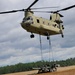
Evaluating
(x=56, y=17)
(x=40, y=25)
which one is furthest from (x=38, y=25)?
(x=56, y=17)

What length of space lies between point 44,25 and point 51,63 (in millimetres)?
4827

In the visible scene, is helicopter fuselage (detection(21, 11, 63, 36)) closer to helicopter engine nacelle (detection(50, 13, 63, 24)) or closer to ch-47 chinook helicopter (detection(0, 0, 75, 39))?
ch-47 chinook helicopter (detection(0, 0, 75, 39))

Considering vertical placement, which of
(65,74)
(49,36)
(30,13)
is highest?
(30,13)

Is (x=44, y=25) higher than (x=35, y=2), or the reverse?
(x=35, y=2)

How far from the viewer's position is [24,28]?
113ft

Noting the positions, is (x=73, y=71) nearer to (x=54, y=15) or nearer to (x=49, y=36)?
(x=49, y=36)

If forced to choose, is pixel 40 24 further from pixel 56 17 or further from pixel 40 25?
pixel 56 17

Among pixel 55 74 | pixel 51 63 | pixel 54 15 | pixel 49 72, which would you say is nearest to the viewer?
pixel 55 74

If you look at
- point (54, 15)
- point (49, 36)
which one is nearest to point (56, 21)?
point (54, 15)

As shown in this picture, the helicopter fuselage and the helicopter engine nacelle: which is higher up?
the helicopter engine nacelle

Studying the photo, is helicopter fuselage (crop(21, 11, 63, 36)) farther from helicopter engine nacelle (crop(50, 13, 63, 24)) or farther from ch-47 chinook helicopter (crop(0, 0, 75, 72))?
helicopter engine nacelle (crop(50, 13, 63, 24))

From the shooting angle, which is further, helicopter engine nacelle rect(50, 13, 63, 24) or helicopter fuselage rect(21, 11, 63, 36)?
helicopter engine nacelle rect(50, 13, 63, 24)

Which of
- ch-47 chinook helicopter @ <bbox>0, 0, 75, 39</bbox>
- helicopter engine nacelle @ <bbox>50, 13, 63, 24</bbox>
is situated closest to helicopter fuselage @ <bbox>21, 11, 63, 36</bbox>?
ch-47 chinook helicopter @ <bbox>0, 0, 75, 39</bbox>

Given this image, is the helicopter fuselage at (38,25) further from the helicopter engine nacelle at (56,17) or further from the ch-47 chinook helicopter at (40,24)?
the helicopter engine nacelle at (56,17)
